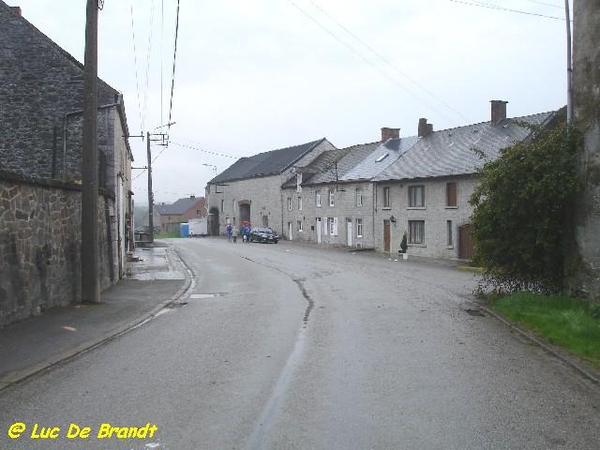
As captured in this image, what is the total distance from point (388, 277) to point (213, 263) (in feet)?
34.4

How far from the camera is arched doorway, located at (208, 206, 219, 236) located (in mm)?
81312

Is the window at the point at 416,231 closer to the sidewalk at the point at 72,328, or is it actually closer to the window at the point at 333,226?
the window at the point at 333,226

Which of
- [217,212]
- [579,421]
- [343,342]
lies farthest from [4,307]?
[217,212]

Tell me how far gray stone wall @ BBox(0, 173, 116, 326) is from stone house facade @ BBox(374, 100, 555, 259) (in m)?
24.2

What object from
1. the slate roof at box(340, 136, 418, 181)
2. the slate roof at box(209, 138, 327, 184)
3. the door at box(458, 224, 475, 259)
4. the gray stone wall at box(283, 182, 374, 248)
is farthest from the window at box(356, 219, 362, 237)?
the slate roof at box(209, 138, 327, 184)

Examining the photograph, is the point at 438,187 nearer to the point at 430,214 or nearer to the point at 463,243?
the point at 430,214

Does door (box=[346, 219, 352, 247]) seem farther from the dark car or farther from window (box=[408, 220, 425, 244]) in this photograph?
the dark car

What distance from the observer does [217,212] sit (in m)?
80.9

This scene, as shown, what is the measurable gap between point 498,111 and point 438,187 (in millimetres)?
6862

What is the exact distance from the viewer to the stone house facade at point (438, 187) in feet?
119

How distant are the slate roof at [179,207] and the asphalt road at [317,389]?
363 feet

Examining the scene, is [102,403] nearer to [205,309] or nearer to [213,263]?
[205,309]

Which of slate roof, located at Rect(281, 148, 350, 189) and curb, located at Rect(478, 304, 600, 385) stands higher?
slate roof, located at Rect(281, 148, 350, 189)

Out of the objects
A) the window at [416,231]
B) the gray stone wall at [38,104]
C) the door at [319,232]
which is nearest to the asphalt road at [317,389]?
the gray stone wall at [38,104]
